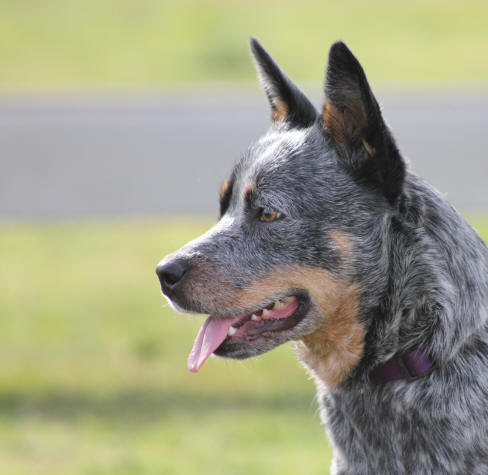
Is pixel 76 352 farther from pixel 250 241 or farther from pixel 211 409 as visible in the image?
pixel 250 241

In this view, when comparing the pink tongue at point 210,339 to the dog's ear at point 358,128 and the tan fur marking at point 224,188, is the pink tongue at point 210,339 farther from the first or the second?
the dog's ear at point 358,128

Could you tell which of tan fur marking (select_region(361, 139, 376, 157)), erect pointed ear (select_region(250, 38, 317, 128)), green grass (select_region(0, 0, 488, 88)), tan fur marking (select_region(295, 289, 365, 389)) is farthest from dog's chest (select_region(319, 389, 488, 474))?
green grass (select_region(0, 0, 488, 88))

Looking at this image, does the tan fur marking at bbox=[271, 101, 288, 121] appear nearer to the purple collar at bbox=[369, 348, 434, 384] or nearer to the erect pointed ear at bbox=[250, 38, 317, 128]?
the erect pointed ear at bbox=[250, 38, 317, 128]

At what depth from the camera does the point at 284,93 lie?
378 cm

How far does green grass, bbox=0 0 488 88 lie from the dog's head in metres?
13.8

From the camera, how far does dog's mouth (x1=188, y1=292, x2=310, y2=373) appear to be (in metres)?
3.29

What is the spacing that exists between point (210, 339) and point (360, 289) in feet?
1.87

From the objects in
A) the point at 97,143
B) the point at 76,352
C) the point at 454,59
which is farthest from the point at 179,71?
the point at 76,352

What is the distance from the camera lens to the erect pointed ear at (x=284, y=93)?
3.73 m

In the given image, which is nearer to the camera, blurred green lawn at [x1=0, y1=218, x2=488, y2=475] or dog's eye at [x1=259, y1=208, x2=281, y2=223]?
dog's eye at [x1=259, y1=208, x2=281, y2=223]

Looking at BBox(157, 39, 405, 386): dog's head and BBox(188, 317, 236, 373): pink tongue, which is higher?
BBox(157, 39, 405, 386): dog's head

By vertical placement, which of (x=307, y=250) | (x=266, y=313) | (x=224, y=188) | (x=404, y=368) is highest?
(x=224, y=188)

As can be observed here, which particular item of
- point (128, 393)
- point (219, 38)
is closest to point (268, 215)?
point (128, 393)

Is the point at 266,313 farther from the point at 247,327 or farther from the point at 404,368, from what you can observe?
the point at 404,368
